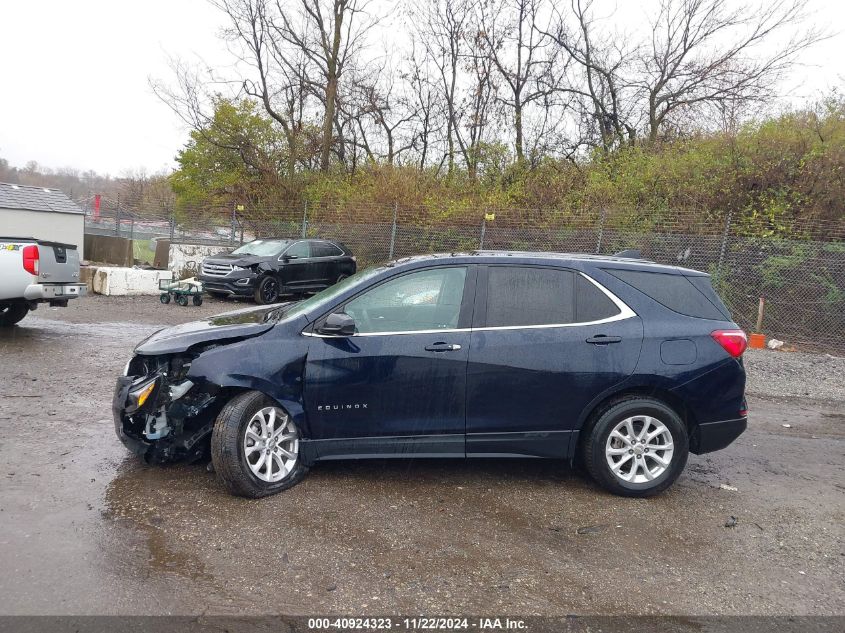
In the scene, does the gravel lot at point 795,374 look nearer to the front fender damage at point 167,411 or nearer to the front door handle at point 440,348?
the front door handle at point 440,348

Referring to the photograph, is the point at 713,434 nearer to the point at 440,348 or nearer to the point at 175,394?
the point at 440,348

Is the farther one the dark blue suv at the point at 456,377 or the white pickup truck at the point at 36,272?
the white pickup truck at the point at 36,272

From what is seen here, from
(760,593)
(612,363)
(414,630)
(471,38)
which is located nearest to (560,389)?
(612,363)

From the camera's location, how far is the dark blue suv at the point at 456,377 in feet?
14.4

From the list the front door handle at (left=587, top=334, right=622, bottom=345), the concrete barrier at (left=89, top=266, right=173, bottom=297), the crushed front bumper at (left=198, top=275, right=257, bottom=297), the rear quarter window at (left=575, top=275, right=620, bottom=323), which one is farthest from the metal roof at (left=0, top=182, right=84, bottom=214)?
the front door handle at (left=587, top=334, right=622, bottom=345)

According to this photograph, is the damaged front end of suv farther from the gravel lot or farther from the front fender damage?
the gravel lot

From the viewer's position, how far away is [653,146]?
830 inches

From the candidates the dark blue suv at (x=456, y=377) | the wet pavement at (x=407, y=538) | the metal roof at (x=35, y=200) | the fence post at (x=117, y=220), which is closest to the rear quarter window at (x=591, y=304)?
the dark blue suv at (x=456, y=377)

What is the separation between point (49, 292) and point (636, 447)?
Result: 8.30 m

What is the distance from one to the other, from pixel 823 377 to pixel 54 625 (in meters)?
10.2

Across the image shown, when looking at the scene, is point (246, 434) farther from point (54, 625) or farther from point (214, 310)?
point (214, 310)

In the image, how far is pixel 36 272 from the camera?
912 cm

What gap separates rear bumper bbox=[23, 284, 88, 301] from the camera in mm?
9148

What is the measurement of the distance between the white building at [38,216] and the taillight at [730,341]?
65.7 feet
